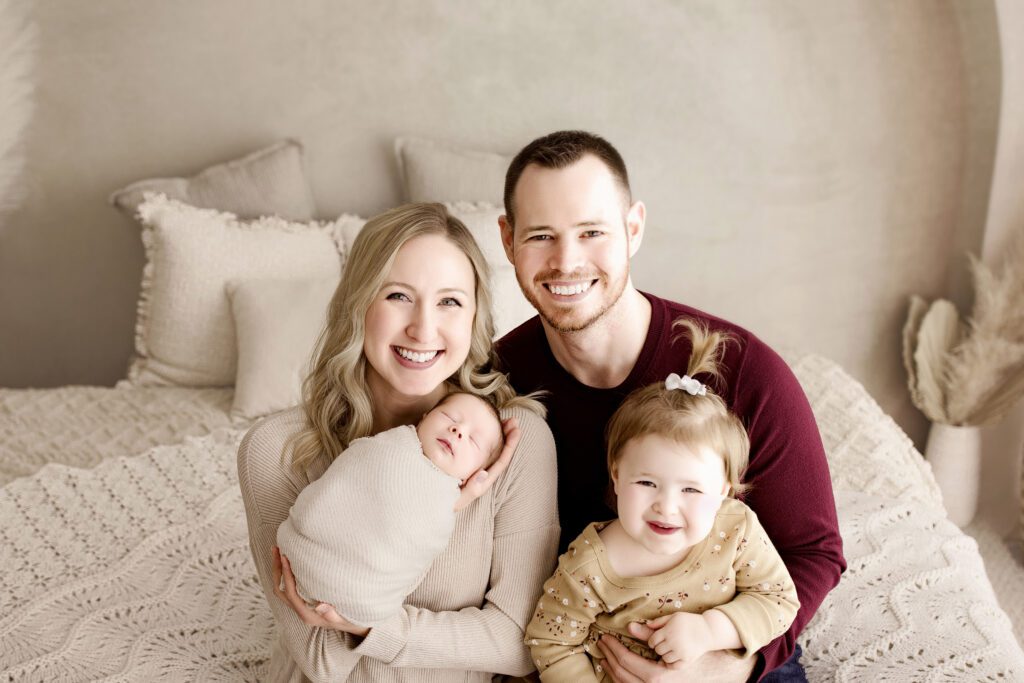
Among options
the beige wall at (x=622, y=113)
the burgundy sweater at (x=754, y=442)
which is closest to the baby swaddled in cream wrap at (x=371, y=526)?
the burgundy sweater at (x=754, y=442)

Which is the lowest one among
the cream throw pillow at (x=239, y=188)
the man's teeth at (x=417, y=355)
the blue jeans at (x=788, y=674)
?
the blue jeans at (x=788, y=674)

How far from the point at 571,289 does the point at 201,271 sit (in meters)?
1.51

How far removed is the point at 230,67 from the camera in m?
2.94

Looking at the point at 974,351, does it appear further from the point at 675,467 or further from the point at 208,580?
the point at 208,580

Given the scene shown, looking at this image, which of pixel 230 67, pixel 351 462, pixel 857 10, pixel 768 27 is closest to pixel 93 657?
pixel 351 462

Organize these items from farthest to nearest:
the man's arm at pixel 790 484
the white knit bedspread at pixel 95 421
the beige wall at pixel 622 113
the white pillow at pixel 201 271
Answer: the beige wall at pixel 622 113 < the white pillow at pixel 201 271 < the white knit bedspread at pixel 95 421 < the man's arm at pixel 790 484

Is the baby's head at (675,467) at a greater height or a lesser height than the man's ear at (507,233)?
lesser

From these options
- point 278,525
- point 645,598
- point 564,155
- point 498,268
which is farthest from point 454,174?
point 645,598

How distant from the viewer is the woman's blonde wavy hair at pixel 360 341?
1.43 metres

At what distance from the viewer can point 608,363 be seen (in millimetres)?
1693

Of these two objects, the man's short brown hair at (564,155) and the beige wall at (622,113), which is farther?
the beige wall at (622,113)

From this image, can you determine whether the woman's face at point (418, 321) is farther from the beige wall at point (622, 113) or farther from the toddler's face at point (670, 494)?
the beige wall at point (622, 113)

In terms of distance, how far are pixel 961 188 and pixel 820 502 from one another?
195cm

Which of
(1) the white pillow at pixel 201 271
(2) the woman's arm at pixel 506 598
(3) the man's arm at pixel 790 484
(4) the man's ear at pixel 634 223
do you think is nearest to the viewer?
(2) the woman's arm at pixel 506 598
